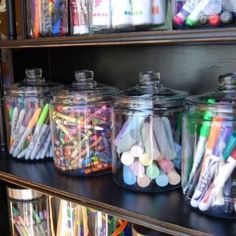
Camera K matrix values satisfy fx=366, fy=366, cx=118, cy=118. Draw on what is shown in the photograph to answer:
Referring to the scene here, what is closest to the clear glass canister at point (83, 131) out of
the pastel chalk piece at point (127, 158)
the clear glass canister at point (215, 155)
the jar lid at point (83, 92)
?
the jar lid at point (83, 92)

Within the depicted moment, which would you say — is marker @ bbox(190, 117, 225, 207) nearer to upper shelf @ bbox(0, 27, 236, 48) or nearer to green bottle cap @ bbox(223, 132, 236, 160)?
green bottle cap @ bbox(223, 132, 236, 160)

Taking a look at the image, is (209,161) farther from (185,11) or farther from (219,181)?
(185,11)

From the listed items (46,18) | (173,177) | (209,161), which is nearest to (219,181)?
(209,161)

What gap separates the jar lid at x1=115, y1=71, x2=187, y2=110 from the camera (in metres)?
0.81

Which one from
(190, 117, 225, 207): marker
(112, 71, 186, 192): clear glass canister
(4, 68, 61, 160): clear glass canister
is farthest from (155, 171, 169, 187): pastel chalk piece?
(4, 68, 61, 160): clear glass canister

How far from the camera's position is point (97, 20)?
0.78 metres

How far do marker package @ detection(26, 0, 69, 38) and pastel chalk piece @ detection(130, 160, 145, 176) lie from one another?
354 mm

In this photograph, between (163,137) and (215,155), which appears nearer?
(215,155)

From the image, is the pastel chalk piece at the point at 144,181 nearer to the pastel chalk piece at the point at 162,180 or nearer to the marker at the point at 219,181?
the pastel chalk piece at the point at 162,180

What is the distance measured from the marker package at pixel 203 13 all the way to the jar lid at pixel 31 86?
506 millimetres

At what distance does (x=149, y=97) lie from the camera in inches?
32.1

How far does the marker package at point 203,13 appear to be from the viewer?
0.63 meters

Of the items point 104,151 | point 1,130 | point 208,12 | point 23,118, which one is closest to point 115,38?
point 208,12

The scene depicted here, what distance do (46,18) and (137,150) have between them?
0.41 meters
